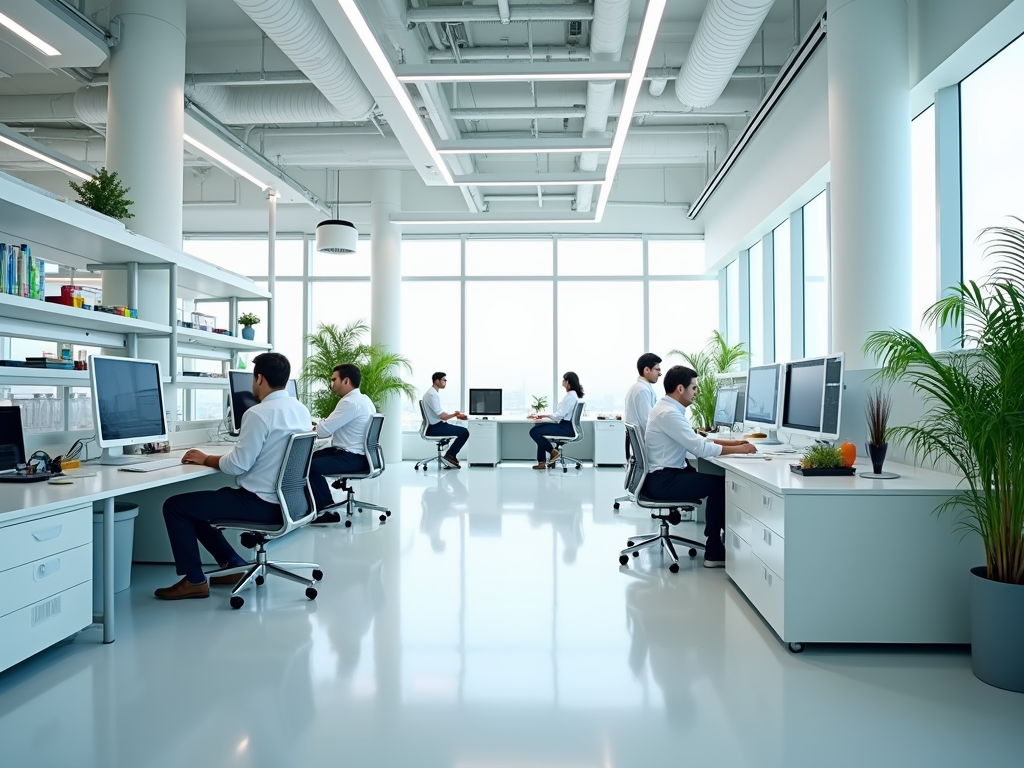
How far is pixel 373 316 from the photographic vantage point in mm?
11438

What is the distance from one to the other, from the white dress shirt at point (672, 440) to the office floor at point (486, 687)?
79 centimetres

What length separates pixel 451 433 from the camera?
1073cm

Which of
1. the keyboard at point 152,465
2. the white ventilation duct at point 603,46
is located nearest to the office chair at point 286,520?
the keyboard at point 152,465

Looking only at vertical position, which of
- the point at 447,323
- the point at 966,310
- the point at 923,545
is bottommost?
the point at 923,545

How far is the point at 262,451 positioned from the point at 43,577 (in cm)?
124

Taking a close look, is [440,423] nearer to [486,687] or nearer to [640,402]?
[640,402]

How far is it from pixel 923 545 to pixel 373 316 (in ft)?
31.0

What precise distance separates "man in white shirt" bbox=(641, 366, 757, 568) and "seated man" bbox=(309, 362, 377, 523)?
2722 mm

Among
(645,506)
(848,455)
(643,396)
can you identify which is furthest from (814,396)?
(643,396)

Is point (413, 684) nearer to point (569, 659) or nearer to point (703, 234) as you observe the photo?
point (569, 659)

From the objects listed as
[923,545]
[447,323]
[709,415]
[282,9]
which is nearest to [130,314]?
[282,9]

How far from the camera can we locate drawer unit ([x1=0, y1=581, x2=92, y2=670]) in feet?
9.11

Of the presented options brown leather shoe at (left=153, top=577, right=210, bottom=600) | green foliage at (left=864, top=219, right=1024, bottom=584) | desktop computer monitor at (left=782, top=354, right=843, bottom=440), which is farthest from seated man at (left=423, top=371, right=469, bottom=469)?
green foliage at (left=864, top=219, right=1024, bottom=584)

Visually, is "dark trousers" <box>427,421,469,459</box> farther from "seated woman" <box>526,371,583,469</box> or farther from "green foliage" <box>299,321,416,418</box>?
"seated woman" <box>526,371,583,469</box>
